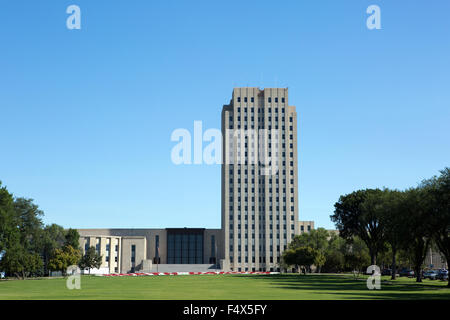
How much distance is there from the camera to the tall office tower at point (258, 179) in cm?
18300

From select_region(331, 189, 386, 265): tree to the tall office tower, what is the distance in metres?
79.5

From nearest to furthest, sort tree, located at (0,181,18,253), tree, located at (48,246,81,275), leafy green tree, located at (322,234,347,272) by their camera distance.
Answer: tree, located at (0,181,18,253) < tree, located at (48,246,81,275) < leafy green tree, located at (322,234,347,272)

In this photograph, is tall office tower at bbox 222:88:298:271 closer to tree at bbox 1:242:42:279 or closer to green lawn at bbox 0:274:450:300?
tree at bbox 1:242:42:279

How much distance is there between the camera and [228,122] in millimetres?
189375

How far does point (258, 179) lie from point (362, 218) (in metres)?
99.0

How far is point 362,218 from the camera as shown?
89.3 metres

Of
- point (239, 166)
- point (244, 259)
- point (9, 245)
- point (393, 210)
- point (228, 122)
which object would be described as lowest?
point (244, 259)

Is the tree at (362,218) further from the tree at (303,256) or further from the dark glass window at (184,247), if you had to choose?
the dark glass window at (184,247)

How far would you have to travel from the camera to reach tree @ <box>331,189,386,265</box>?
89.2 metres

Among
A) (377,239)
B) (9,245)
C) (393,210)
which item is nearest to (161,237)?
(9,245)

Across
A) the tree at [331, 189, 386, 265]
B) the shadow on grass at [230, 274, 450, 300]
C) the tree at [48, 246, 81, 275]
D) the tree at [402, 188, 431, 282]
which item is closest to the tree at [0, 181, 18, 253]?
the tree at [48, 246, 81, 275]

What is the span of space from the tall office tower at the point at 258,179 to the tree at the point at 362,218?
7949cm
